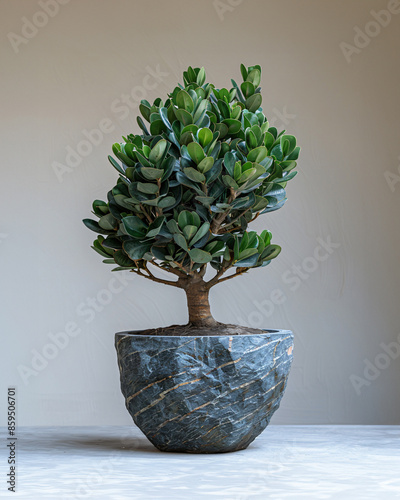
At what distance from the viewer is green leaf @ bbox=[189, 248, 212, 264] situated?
1146mm

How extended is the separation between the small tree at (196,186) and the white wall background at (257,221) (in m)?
0.80

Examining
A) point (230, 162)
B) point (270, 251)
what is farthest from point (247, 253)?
point (230, 162)

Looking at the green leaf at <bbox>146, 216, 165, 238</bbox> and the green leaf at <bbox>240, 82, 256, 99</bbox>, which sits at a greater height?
the green leaf at <bbox>240, 82, 256, 99</bbox>

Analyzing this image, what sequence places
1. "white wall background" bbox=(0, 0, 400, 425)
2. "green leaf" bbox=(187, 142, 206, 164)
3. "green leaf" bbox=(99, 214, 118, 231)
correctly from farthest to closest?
"white wall background" bbox=(0, 0, 400, 425), "green leaf" bbox=(99, 214, 118, 231), "green leaf" bbox=(187, 142, 206, 164)

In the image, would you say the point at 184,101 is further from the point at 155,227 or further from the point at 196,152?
the point at 155,227

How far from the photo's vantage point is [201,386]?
43.7 inches

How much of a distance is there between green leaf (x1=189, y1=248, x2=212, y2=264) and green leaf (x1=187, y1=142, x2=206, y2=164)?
0.16 metres

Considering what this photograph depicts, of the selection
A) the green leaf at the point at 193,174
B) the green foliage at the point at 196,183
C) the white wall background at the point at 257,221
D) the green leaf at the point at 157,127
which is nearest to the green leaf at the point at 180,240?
the green foliage at the point at 196,183

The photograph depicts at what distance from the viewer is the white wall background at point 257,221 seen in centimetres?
202

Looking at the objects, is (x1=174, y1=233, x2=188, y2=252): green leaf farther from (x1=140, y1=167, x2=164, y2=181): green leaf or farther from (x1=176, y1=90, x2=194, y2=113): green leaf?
(x1=176, y1=90, x2=194, y2=113): green leaf

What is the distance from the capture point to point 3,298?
202 centimetres

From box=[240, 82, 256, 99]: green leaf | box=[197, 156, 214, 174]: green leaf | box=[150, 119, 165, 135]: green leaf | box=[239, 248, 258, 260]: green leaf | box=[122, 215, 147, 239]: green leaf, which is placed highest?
box=[240, 82, 256, 99]: green leaf

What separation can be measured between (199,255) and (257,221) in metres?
0.96

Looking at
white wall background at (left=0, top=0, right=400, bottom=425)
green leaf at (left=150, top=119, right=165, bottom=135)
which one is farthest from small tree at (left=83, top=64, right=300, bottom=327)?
white wall background at (left=0, top=0, right=400, bottom=425)
